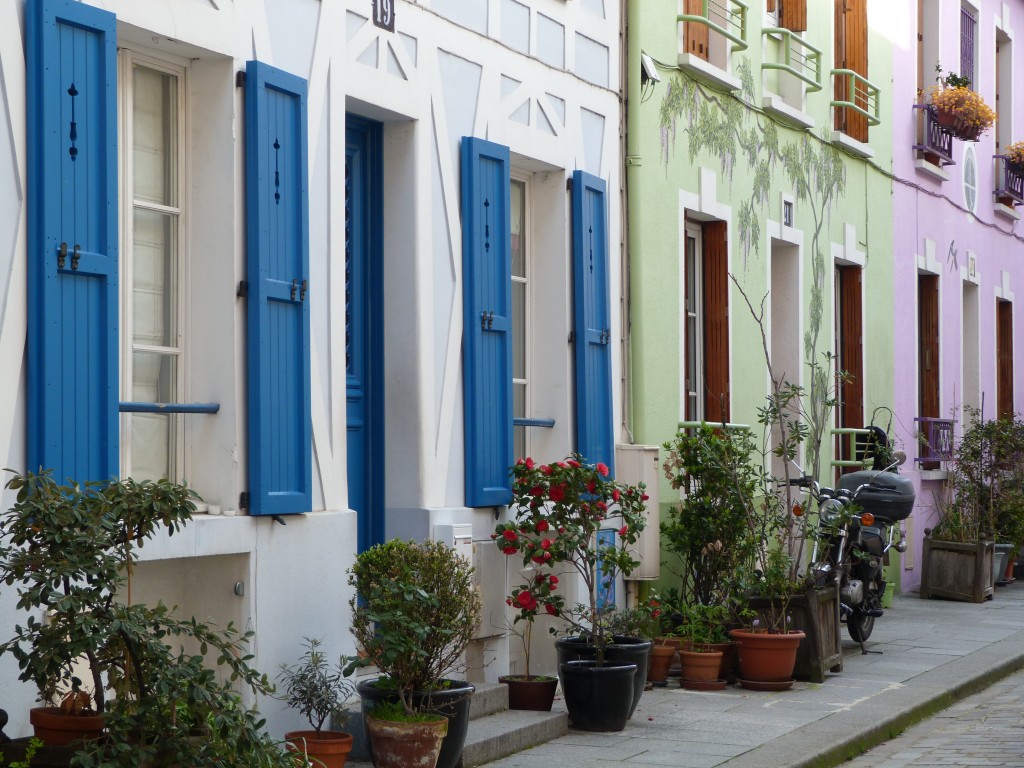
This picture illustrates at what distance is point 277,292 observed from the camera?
274 inches

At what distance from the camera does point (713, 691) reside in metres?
9.66

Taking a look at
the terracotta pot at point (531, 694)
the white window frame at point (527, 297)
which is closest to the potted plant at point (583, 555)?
the terracotta pot at point (531, 694)

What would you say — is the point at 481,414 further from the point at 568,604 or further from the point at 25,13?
the point at 25,13

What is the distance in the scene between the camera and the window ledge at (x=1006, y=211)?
1988cm

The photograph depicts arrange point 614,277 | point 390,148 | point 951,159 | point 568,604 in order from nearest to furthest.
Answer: point 390,148
point 568,604
point 614,277
point 951,159

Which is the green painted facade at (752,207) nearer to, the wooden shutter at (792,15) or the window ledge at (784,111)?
the window ledge at (784,111)

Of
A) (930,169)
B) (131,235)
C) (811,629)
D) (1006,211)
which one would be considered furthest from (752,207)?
(1006,211)

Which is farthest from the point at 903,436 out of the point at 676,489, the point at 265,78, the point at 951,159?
the point at 265,78

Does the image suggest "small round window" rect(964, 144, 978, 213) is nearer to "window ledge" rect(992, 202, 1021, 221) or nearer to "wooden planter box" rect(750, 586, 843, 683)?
"window ledge" rect(992, 202, 1021, 221)

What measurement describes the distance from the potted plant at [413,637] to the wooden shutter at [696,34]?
5.83m

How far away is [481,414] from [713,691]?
236 cm

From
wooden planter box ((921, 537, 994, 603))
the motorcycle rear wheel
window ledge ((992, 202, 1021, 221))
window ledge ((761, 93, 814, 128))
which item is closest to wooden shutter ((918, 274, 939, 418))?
wooden planter box ((921, 537, 994, 603))

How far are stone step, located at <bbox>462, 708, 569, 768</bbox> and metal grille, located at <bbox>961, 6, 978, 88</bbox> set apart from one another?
12427 mm

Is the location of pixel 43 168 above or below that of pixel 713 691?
above
